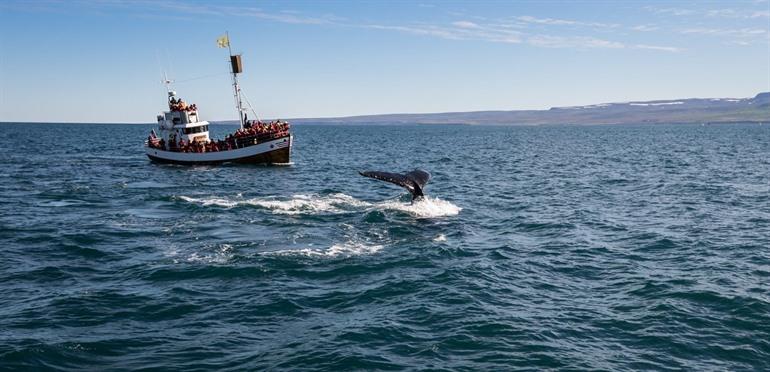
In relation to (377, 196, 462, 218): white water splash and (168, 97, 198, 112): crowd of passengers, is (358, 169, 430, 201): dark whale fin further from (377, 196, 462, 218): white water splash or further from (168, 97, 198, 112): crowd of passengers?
(168, 97, 198, 112): crowd of passengers

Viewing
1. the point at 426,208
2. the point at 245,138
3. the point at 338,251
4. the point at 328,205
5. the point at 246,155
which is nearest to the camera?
the point at 338,251

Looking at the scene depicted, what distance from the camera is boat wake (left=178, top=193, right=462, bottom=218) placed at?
3141 centimetres

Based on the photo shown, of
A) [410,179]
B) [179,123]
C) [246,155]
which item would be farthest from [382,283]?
[179,123]

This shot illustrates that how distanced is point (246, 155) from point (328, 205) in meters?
28.6

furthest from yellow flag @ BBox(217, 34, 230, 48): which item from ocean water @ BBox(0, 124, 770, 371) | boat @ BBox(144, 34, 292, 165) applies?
ocean water @ BBox(0, 124, 770, 371)

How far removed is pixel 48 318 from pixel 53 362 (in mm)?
3052

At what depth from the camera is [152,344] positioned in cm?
1362

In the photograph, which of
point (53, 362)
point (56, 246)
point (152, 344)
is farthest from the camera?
point (56, 246)

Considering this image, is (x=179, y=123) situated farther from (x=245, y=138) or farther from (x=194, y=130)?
(x=245, y=138)

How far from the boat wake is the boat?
23.6 meters

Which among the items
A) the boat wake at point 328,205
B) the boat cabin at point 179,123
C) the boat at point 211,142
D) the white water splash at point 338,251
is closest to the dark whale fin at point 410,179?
the boat wake at point 328,205

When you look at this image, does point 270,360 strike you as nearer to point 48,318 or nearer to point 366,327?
point 366,327

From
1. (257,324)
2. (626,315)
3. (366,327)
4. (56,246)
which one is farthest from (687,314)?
(56,246)

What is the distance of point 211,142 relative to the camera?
62.5 meters
